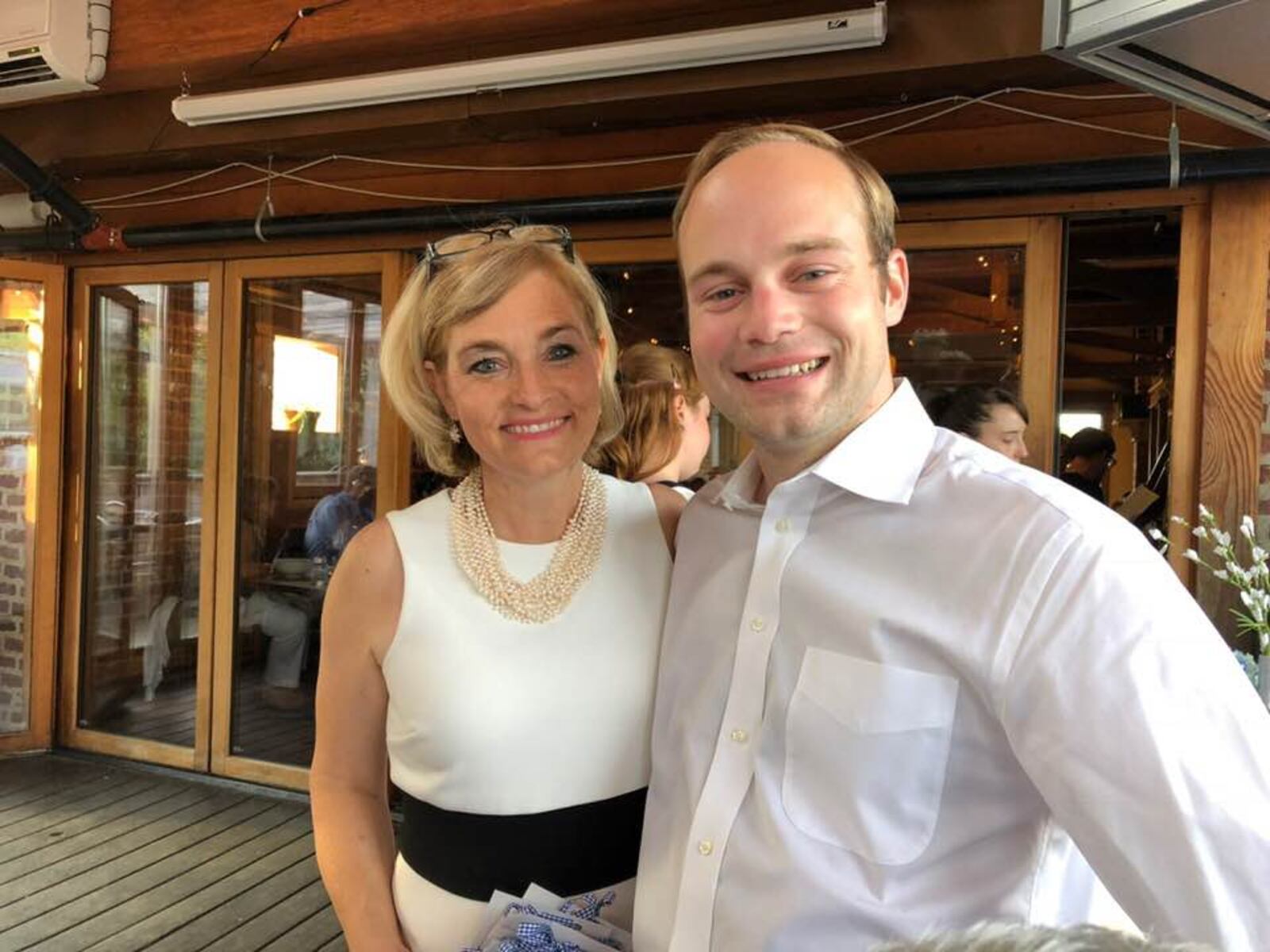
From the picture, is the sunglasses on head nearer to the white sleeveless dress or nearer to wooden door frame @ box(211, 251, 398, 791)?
the white sleeveless dress

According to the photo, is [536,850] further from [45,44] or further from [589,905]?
[45,44]

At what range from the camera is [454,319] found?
4.85 feet

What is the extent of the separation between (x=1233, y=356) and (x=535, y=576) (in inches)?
98.7

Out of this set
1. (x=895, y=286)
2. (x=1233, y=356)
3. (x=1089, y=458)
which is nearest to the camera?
(x=895, y=286)

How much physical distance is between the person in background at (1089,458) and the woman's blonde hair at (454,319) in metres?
2.49

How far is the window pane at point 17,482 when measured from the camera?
4.96m

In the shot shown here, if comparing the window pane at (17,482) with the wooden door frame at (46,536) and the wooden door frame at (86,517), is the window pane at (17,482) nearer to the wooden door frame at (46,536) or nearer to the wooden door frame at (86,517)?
the wooden door frame at (46,536)

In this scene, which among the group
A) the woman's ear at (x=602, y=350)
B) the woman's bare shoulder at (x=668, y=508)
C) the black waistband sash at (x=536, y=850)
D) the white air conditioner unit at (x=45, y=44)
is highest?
the white air conditioner unit at (x=45, y=44)

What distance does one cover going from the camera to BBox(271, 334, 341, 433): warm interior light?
457cm

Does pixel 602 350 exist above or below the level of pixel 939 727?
above

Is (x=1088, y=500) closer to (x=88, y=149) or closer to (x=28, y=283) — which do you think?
(x=88, y=149)

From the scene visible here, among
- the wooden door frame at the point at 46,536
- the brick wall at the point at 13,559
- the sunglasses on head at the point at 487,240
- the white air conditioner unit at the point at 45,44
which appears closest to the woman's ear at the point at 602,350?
the sunglasses on head at the point at 487,240

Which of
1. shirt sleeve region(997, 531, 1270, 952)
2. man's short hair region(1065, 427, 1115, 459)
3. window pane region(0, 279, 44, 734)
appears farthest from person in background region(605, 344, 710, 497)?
window pane region(0, 279, 44, 734)

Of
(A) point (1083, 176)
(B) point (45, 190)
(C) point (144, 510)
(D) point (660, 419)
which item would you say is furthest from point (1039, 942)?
(C) point (144, 510)
